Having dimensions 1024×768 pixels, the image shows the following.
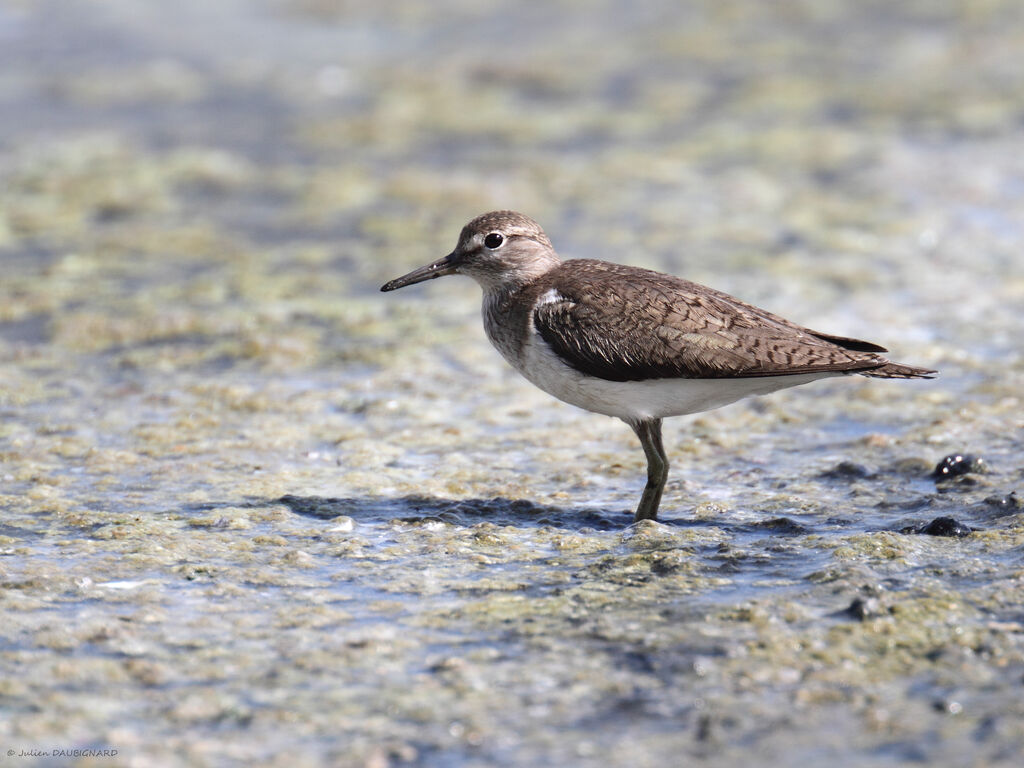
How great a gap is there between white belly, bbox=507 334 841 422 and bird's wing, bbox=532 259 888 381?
0.05 metres

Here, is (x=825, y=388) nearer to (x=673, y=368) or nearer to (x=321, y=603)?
(x=673, y=368)

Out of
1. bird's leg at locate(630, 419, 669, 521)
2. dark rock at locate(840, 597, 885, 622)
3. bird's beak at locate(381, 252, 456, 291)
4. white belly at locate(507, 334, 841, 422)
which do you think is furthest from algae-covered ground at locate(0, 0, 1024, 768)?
bird's beak at locate(381, 252, 456, 291)

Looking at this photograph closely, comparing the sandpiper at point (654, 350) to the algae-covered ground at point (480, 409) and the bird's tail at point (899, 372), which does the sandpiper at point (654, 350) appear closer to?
the bird's tail at point (899, 372)

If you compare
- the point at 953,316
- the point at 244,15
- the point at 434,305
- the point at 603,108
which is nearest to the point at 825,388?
the point at 953,316

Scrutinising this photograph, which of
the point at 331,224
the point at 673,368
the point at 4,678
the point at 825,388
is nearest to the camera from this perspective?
the point at 4,678

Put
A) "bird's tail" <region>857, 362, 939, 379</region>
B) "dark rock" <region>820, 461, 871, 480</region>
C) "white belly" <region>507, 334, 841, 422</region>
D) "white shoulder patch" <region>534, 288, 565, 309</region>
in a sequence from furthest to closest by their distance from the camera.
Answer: "dark rock" <region>820, 461, 871, 480</region> → "white shoulder patch" <region>534, 288, 565, 309</region> → "white belly" <region>507, 334, 841, 422</region> → "bird's tail" <region>857, 362, 939, 379</region>

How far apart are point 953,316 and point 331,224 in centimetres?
439

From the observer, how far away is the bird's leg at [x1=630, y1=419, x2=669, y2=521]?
209 inches

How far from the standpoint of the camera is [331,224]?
9477mm

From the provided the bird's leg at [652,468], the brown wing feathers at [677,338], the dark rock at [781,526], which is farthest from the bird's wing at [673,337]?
the dark rock at [781,526]

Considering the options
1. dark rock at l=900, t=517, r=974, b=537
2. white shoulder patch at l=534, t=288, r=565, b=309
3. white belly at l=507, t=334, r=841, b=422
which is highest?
white shoulder patch at l=534, t=288, r=565, b=309

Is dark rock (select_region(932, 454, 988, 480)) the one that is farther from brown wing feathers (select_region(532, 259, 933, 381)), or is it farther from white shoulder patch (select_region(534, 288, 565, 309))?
white shoulder patch (select_region(534, 288, 565, 309))

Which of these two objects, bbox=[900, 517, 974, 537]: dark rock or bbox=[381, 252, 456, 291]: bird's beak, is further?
bbox=[381, 252, 456, 291]: bird's beak

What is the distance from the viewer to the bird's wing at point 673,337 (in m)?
5.14
